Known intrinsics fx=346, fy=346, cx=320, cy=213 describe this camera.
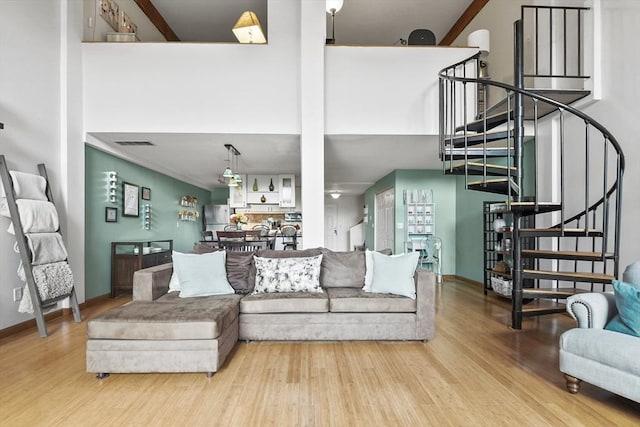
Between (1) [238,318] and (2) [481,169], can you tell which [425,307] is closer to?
(2) [481,169]

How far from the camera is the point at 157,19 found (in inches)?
245

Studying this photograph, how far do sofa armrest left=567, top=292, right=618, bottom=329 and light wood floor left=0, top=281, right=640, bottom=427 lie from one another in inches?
18.1

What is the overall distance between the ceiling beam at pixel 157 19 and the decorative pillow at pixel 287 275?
509 cm

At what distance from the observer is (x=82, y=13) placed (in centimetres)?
446

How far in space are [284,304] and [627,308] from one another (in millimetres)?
2486

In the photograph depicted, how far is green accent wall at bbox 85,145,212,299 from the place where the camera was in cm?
472

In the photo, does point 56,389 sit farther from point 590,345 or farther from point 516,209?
point 516,209

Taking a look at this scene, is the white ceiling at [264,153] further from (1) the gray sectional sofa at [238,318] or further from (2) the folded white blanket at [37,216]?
(1) the gray sectional sofa at [238,318]

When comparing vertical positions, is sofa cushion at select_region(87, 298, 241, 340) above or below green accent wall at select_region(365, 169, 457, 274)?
below

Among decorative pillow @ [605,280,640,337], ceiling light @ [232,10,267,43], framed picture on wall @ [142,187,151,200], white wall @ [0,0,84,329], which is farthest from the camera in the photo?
framed picture on wall @ [142,187,151,200]

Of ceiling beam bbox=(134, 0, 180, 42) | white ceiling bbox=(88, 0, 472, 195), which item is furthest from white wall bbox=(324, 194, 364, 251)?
ceiling beam bbox=(134, 0, 180, 42)

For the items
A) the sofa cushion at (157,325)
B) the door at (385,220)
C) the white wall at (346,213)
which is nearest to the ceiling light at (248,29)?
the sofa cushion at (157,325)

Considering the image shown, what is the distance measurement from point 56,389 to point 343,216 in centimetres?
1011

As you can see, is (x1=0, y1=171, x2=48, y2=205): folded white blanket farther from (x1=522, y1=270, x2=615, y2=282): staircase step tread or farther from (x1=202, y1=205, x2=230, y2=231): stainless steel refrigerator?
(x1=202, y1=205, x2=230, y2=231): stainless steel refrigerator
